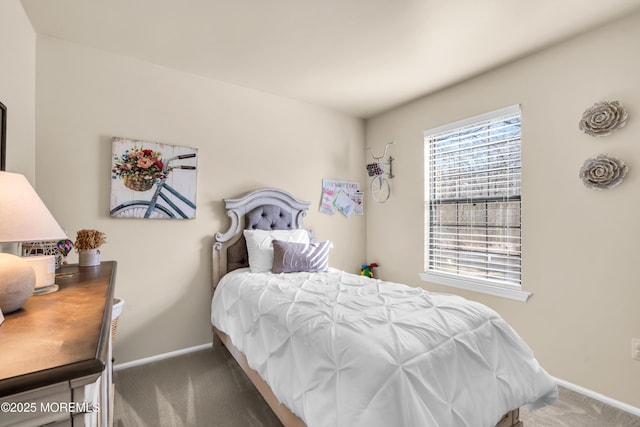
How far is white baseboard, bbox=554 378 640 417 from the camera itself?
6.36 ft

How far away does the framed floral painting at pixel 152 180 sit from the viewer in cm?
245

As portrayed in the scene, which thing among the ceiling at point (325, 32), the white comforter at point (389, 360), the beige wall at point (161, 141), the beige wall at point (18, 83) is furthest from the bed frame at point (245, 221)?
the beige wall at point (18, 83)

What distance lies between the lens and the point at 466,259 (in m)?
2.92

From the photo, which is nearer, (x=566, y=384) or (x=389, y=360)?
(x=389, y=360)

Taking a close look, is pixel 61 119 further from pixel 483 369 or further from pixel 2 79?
pixel 483 369

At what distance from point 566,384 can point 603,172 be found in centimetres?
152

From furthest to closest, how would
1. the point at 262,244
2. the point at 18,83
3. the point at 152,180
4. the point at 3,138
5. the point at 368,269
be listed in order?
the point at 368,269, the point at 262,244, the point at 152,180, the point at 18,83, the point at 3,138

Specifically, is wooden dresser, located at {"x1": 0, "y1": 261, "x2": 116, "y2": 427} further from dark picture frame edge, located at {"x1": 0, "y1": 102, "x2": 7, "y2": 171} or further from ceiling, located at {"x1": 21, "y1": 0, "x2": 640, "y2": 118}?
ceiling, located at {"x1": 21, "y1": 0, "x2": 640, "y2": 118}

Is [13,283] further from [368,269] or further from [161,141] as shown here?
[368,269]

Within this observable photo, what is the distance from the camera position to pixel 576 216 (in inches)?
86.7

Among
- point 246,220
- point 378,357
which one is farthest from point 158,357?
point 378,357

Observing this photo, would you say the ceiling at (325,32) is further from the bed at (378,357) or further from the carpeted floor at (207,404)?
the carpeted floor at (207,404)

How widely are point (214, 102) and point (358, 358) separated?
2.62m

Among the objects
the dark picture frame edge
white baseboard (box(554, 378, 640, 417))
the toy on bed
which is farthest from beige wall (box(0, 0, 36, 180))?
white baseboard (box(554, 378, 640, 417))
